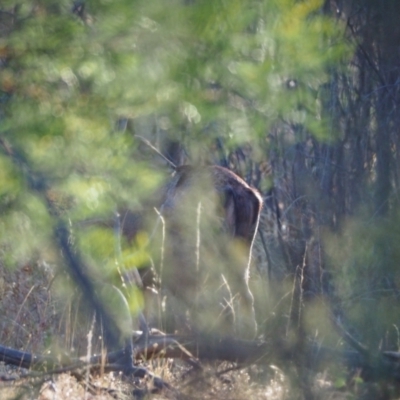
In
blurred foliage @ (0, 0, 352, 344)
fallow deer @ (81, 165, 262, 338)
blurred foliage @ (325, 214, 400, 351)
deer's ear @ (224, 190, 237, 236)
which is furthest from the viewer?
blurred foliage @ (325, 214, 400, 351)

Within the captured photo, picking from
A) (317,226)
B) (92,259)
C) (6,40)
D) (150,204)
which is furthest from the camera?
(317,226)

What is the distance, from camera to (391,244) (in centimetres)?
770

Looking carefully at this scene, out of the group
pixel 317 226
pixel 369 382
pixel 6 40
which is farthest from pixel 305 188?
pixel 6 40

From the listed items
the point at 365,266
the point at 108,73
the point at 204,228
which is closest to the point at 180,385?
the point at 108,73

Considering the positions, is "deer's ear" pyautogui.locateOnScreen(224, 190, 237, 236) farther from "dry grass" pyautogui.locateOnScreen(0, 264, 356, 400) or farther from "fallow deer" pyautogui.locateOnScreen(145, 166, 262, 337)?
"dry grass" pyautogui.locateOnScreen(0, 264, 356, 400)

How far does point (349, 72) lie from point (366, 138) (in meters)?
0.83

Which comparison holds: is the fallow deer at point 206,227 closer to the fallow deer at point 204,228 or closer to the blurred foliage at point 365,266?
the fallow deer at point 204,228

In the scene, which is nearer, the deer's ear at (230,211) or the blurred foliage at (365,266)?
→ the deer's ear at (230,211)

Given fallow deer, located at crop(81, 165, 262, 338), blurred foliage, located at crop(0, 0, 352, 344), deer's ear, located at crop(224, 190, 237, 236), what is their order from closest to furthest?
1. blurred foliage, located at crop(0, 0, 352, 344)
2. fallow deer, located at crop(81, 165, 262, 338)
3. deer's ear, located at crop(224, 190, 237, 236)

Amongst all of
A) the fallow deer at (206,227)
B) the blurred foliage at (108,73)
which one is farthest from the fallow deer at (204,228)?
the blurred foliage at (108,73)

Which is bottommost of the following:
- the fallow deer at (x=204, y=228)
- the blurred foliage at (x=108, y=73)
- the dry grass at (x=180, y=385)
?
the dry grass at (x=180, y=385)

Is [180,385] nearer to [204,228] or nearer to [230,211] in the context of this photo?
[204,228]

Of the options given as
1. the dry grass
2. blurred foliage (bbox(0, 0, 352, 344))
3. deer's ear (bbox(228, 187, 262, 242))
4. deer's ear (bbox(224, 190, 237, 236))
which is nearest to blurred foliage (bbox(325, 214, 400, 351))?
deer's ear (bbox(228, 187, 262, 242))

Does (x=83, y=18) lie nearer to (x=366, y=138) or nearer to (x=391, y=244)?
(x=391, y=244)
